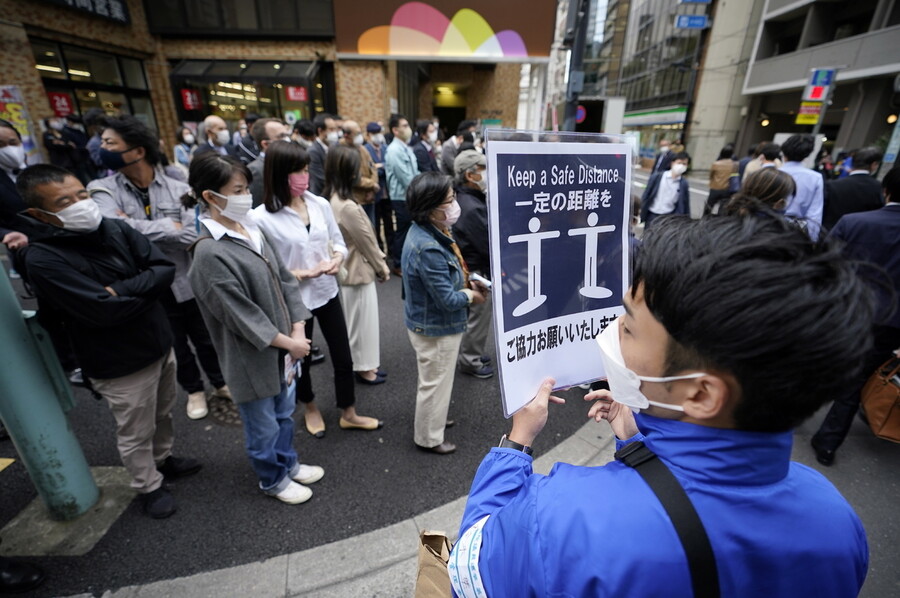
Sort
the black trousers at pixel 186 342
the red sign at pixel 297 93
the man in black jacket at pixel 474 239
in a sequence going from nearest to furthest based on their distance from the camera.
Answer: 1. the black trousers at pixel 186 342
2. the man in black jacket at pixel 474 239
3. the red sign at pixel 297 93

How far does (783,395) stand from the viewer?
69 cm

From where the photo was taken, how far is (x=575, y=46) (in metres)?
6.15

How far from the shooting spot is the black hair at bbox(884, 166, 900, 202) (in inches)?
106

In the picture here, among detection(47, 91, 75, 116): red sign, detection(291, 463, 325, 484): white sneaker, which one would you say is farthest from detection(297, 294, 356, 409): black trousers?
detection(47, 91, 75, 116): red sign

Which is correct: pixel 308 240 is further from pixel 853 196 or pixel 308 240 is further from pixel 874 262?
pixel 853 196

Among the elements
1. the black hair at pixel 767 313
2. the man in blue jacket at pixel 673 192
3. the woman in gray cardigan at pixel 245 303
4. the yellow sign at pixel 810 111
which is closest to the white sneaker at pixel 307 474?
the woman in gray cardigan at pixel 245 303

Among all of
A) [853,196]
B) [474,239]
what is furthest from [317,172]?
[853,196]

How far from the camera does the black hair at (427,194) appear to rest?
2410 mm

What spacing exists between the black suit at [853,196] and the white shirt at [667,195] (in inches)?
69.6

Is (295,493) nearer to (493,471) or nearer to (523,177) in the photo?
(493,471)

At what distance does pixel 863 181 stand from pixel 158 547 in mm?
7616

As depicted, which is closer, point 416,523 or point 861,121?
point 416,523

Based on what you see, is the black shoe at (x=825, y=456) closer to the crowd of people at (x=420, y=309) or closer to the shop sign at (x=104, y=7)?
the crowd of people at (x=420, y=309)

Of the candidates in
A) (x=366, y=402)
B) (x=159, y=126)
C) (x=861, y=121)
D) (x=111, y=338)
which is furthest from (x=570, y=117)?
(x=861, y=121)
